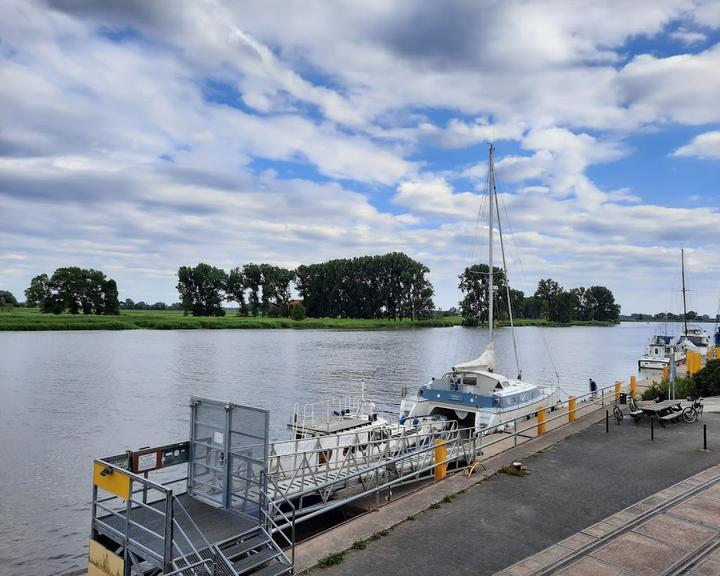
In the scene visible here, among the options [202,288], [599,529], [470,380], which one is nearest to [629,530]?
[599,529]

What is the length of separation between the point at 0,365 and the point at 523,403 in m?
44.4

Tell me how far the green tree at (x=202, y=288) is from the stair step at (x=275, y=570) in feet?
430

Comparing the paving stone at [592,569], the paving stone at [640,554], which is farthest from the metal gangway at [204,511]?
the paving stone at [640,554]

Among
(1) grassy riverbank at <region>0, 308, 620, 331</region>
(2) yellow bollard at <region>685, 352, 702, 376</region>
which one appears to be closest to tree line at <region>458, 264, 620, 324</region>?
(1) grassy riverbank at <region>0, 308, 620, 331</region>

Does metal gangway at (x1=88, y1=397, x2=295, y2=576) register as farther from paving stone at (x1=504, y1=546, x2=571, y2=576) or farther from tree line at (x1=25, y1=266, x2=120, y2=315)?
tree line at (x1=25, y1=266, x2=120, y2=315)

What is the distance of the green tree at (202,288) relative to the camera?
135 meters

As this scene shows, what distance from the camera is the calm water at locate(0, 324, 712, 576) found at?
51.2 feet

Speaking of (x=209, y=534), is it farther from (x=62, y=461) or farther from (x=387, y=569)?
(x=62, y=461)

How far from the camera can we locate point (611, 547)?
9328 millimetres

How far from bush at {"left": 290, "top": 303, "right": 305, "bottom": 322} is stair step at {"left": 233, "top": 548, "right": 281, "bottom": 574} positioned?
123663mm

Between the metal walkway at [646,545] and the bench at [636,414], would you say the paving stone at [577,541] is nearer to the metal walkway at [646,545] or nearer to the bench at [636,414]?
the metal walkway at [646,545]

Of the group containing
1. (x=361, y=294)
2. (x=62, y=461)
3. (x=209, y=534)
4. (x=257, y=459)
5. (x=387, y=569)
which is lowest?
(x=62, y=461)

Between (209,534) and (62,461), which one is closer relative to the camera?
(209,534)

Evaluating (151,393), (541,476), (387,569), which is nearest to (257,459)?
(387,569)
